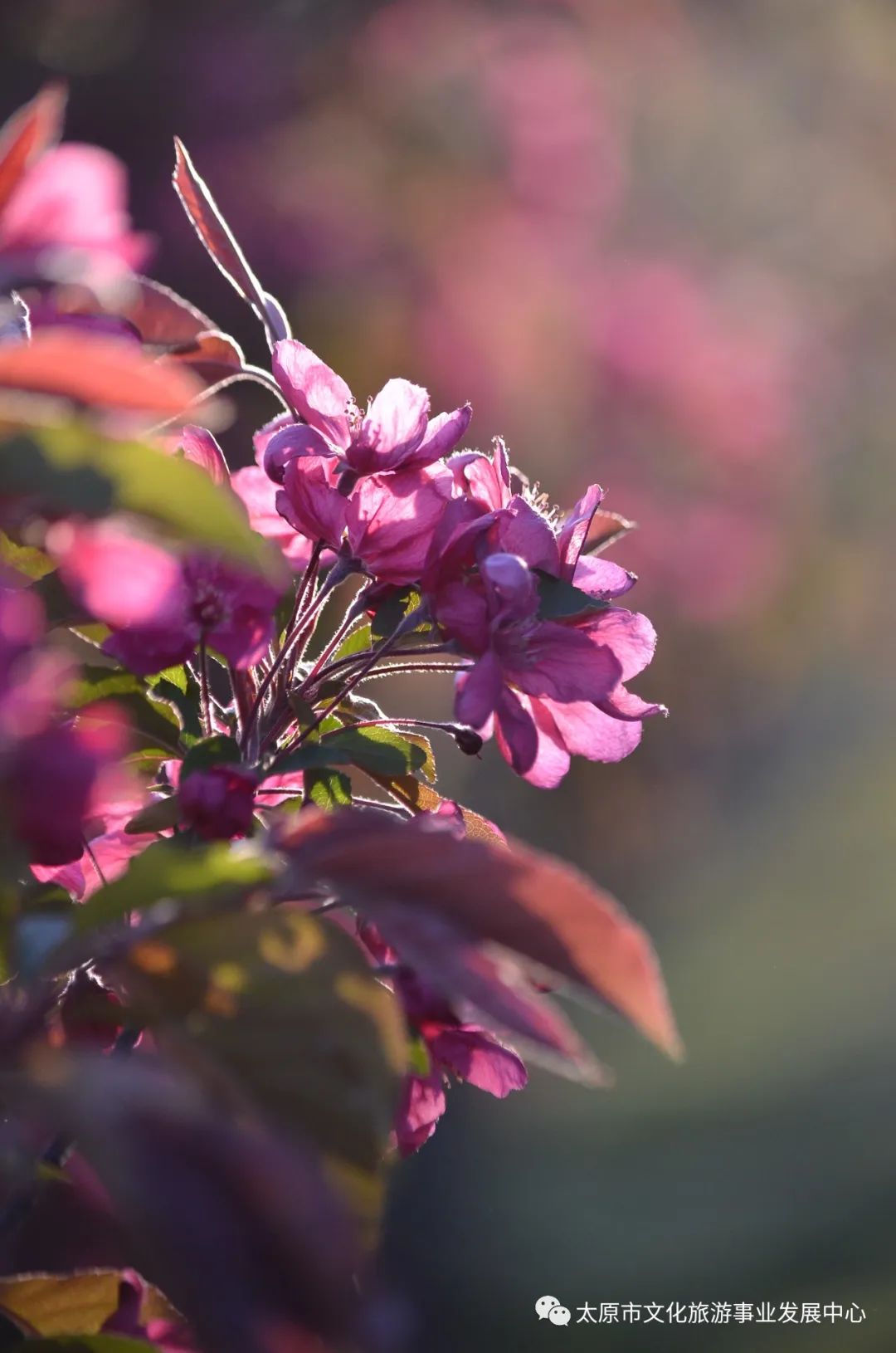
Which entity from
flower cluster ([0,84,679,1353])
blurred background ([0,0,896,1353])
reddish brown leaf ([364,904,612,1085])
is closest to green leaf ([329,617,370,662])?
flower cluster ([0,84,679,1353])

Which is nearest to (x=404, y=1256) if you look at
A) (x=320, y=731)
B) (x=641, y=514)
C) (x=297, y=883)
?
(x=641, y=514)

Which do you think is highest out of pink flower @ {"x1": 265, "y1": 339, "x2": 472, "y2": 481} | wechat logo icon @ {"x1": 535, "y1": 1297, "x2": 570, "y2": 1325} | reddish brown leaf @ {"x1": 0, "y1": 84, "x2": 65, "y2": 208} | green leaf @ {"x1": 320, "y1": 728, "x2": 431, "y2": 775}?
reddish brown leaf @ {"x1": 0, "y1": 84, "x2": 65, "y2": 208}

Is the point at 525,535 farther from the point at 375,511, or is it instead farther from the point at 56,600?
the point at 56,600

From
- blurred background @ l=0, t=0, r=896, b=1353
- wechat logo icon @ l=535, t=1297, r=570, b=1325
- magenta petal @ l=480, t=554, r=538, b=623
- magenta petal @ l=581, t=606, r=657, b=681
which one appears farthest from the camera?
blurred background @ l=0, t=0, r=896, b=1353

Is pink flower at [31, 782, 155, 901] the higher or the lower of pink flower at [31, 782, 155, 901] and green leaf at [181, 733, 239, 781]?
the lower

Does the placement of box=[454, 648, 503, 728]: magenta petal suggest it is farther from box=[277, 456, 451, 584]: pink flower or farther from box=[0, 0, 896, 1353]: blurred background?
box=[0, 0, 896, 1353]: blurred background

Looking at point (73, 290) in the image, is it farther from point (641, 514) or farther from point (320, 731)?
point (641, 514)
